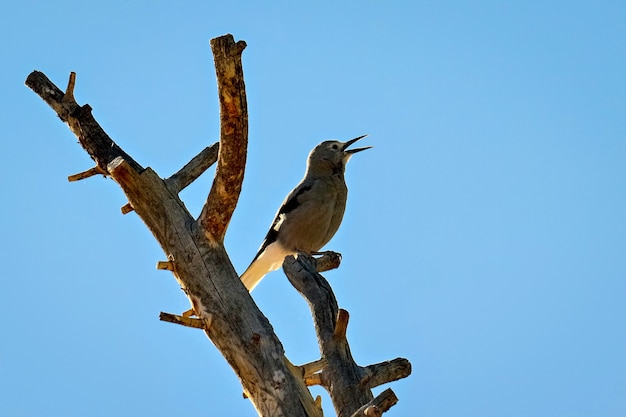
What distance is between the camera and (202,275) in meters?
5.66

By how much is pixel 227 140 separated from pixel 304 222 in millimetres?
3499

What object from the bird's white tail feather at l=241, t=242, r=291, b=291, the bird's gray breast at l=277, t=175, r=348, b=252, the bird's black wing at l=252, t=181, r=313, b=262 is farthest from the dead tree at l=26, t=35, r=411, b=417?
the bird's black wing at l=252, t=181, r=313, b=262

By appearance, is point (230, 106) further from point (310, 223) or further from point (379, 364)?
point (310, 223)

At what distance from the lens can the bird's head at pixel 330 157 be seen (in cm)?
977

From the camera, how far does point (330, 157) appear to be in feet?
32.4

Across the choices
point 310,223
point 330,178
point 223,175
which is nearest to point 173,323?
point 223,175

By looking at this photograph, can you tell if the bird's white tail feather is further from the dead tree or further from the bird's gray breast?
the dead tree

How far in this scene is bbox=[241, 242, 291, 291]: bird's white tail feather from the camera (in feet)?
29.6

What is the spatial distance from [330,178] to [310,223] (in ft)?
2.66

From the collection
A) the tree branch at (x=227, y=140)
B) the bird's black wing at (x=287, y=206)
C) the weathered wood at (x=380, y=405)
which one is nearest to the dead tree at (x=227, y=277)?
the tree branch at (x=227, y=140)

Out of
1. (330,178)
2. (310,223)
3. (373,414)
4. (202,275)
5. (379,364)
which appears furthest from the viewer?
(330,178)

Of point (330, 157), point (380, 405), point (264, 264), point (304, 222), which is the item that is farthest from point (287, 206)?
point (380, 405)

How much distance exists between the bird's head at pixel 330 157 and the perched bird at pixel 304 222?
70 mm

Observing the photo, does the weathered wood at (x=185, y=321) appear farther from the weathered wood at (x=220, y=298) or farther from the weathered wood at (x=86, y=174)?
the weathered wood at (x=86, y=174)
